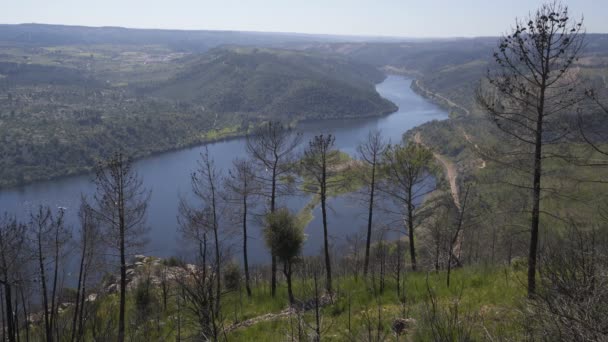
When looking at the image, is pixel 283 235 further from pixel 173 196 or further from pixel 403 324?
pixel 173 196

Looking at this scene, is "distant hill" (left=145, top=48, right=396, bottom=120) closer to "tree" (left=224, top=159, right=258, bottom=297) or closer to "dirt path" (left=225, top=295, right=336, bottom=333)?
"tree" (left=224, top=159, right=258, bottom=297)

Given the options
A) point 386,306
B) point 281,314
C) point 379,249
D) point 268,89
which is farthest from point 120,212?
point 268,89

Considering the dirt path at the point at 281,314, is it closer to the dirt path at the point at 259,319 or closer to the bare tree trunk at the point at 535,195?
the dirt path at the point at 259,319

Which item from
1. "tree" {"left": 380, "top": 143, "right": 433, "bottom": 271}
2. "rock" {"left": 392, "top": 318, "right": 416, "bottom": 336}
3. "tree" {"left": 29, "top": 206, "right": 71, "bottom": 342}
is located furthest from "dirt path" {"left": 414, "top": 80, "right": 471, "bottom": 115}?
"rock" {"left": 392, "top": 318, "right": 416, "bottom": 336}

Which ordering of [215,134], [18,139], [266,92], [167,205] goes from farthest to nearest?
[266,92] → [215,134] → [18,139] → [167,205]

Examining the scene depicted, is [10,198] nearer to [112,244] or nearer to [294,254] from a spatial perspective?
[112,244]

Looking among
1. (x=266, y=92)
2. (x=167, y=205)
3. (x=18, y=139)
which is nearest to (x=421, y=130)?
(x=167, y=205)
